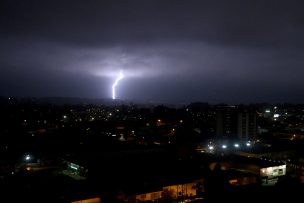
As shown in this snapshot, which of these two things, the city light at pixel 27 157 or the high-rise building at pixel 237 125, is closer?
the city light at pixel 27 157

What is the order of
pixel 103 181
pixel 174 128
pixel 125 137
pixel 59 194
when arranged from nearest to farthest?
pixel 59 194 → pixel 103 181 → pixel 125 137 → pixel 174 128

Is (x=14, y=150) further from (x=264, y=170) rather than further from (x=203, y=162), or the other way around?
(x=264, y=170)

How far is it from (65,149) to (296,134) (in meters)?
23.7

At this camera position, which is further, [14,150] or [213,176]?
[14,150]

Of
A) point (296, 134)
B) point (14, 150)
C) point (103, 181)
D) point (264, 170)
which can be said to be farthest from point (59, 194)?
point (296, 134)

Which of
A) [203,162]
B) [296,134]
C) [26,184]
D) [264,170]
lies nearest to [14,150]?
[26,184]

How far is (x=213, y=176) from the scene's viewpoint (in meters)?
7.07

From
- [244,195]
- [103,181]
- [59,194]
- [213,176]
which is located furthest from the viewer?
[103,181]

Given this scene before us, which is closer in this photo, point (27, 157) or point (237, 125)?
point (27, 157)

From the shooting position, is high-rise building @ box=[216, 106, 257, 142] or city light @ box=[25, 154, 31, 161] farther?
high-rise building @ box=[216, 106, 257, 142]

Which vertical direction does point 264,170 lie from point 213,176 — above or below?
below

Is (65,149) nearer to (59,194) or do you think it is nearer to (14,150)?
(14,150)

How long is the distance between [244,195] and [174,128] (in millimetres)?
32659

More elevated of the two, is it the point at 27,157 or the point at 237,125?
the point at 237,125
